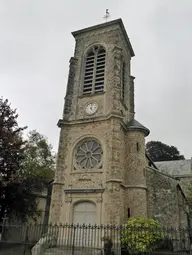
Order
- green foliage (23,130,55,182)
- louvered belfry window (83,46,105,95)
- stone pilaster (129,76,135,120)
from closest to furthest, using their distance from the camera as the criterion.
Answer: louvered belfry window (83,46,105,95) → stone pilaster (129,76,135,120) → green foliage (23,130,55,182)

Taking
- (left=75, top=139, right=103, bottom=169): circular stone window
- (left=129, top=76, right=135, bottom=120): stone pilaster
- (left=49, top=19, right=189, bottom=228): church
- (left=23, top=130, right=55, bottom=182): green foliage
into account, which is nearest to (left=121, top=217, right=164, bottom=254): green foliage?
(left=49, top=19, right=189, bottom=228): church

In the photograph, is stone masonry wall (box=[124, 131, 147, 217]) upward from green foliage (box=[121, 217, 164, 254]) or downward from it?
upward

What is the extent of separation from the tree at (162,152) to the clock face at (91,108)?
2844 cm

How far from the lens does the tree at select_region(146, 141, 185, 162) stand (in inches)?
1736

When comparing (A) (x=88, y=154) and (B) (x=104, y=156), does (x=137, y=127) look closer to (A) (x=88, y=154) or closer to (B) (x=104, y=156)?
(B) (x=104, y=156)

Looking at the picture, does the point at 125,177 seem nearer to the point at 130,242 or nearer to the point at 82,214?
the point at 82,214

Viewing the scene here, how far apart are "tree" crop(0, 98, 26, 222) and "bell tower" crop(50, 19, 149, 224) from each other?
292 cm

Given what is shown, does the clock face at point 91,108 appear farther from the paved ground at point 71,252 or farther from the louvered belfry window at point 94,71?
the paved ground at point 71,252

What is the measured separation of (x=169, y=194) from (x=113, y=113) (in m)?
7.29

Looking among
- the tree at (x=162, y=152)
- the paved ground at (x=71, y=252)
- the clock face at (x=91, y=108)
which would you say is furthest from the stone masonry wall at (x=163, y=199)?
the tree at (x=162, y=152)

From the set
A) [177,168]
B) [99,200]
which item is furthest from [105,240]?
[177,168]

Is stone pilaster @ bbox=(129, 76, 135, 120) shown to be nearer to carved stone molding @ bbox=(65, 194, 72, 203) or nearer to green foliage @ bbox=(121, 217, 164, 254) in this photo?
carved stone molding @ bbox=(65, 194, 72, 203)

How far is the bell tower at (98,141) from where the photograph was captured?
14922mm

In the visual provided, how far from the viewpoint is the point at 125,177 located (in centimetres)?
1611
